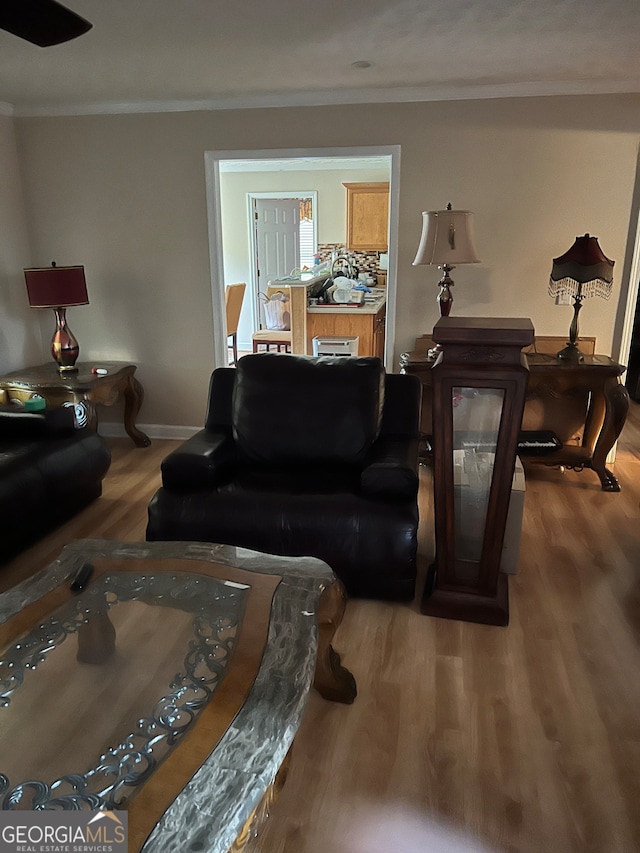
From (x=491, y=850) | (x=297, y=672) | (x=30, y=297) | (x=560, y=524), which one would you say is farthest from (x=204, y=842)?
(x=30, y=297)

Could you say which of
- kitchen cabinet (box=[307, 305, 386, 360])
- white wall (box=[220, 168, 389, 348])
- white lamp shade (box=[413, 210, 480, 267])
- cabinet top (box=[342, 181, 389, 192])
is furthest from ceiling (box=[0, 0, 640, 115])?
white wall (box=[220, 168, 389, 348])

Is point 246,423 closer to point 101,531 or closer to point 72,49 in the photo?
point 101,531

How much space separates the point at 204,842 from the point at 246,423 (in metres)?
2.00

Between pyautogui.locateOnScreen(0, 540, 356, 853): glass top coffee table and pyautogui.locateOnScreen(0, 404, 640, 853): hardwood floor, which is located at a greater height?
pyautogui.locateOnScreen(0, 540, 356, 853): glass top coffee table

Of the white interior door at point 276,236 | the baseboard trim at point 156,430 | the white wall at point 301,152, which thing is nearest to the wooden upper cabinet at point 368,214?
the white interior door at point 276,236

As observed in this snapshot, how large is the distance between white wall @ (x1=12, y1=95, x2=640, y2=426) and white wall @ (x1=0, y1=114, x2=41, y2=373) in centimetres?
7

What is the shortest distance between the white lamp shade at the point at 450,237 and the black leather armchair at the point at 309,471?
3.01 ft

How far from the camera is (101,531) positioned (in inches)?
124

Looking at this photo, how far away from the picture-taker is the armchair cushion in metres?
2.77

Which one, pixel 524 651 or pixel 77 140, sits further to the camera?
pixel 77 140

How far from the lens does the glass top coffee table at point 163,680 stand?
110 centimetres

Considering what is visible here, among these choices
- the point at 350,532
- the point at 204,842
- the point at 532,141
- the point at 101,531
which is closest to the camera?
the point at 204,842

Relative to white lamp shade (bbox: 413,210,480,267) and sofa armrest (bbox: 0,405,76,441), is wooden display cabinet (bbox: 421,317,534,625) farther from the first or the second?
sofa armrest (bbox: 0,405,76,441)

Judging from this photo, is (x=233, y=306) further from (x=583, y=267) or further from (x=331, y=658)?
(x=331, y=658)
